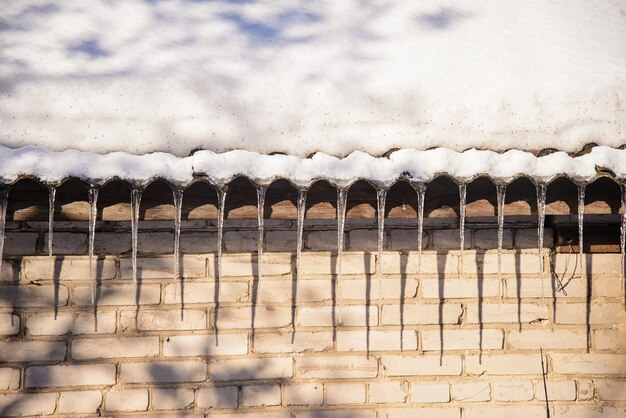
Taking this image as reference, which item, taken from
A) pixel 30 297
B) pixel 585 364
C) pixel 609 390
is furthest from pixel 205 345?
pixel 609 390

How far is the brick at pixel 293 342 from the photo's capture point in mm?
2447

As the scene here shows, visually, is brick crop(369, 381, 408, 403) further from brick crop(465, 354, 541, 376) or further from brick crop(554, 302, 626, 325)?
brick crop(554, 302, 626, 325)

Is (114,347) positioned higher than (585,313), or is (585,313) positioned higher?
(585,313)

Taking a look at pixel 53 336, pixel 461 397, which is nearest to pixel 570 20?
pixel 461 397

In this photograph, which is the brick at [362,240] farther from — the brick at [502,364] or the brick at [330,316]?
the brick at [502,364]

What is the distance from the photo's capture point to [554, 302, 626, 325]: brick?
8.34 feet

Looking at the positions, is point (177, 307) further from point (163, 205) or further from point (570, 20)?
point (570, 20)

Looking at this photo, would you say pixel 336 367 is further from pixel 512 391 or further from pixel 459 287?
pixel 512 391

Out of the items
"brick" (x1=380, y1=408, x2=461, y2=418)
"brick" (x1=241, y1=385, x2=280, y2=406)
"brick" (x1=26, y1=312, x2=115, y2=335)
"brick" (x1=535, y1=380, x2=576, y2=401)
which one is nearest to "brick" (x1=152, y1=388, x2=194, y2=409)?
"brick" (x1=241, y1=385, x2=280, y2=406)

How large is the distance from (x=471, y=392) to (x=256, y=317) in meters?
1.03

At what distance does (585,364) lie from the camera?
254 cm

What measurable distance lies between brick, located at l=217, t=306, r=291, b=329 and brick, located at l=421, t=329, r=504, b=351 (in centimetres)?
64

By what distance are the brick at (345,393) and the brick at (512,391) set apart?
0.62 meters

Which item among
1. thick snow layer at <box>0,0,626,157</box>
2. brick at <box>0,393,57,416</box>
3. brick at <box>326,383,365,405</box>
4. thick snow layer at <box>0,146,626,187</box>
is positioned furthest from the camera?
brick at <box>326,383,365,405</box>
